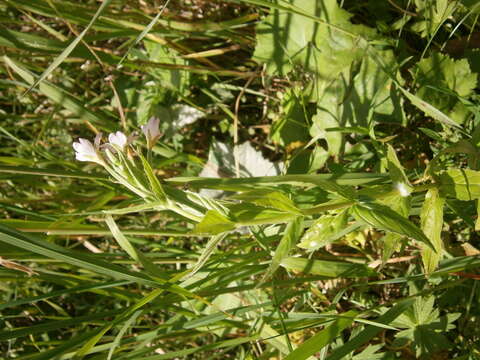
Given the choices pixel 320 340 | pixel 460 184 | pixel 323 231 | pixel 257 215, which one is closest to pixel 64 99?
pixel 257 215

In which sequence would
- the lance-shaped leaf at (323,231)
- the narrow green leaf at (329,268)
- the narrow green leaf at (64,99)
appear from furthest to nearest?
the narrow green leaf at (64,99) < the narrow green leaf at (329,268) < the lance-shaped leaf at (323,231)

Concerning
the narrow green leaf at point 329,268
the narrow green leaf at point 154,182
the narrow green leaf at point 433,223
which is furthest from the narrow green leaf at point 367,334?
the narrow green leaf at point 154,182

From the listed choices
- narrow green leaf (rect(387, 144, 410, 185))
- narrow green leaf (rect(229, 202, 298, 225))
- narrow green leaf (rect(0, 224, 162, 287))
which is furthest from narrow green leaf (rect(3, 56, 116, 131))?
narrow green leaf (rect(387, 144, 410, 185))

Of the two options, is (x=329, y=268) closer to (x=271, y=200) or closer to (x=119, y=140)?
(x=271, y=200)

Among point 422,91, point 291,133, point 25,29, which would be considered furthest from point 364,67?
point 25,29

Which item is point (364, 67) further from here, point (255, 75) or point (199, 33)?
point (199, 33)

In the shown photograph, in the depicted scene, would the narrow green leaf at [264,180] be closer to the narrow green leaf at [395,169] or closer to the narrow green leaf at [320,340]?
the narrow green leaf at [395,169]
